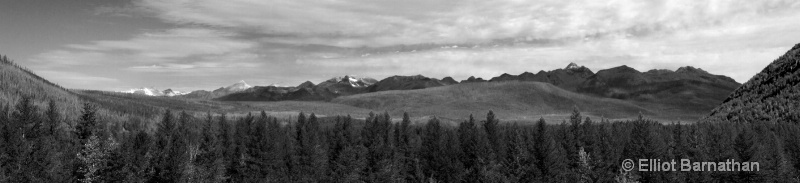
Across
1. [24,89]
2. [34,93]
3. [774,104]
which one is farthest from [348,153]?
[774,104]

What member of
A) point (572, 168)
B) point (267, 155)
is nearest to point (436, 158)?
point (572, 168)

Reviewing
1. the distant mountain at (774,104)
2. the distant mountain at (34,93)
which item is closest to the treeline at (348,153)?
the distant mountain at (34,93)

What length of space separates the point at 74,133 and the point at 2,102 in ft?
57.5

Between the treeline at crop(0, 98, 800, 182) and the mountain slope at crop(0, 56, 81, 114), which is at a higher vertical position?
the mountain slope at crop(0, 56, 81, 114)

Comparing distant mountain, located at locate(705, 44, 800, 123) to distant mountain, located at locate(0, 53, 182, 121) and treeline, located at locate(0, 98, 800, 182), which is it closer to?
treeline, located at locate(0, 98, 800, 182)

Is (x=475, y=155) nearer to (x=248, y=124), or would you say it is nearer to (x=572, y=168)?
(x=572, y=168)

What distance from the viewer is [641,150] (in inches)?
4053

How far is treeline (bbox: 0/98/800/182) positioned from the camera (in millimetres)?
76688

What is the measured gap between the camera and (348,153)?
10912 centimetres

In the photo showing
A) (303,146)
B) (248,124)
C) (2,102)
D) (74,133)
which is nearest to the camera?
Answer: (74,133)

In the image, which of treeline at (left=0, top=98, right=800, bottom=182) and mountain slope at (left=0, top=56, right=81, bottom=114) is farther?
mountain slope at (left=0, top=56, right=81, bottom=114)

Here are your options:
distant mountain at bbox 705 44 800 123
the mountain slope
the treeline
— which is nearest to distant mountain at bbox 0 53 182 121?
the mountain slope

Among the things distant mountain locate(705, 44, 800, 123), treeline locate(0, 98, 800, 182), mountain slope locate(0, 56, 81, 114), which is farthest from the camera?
distant mountain locate(705, 44, 800, 123)

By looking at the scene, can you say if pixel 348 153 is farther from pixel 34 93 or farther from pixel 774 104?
pixel 774 104
